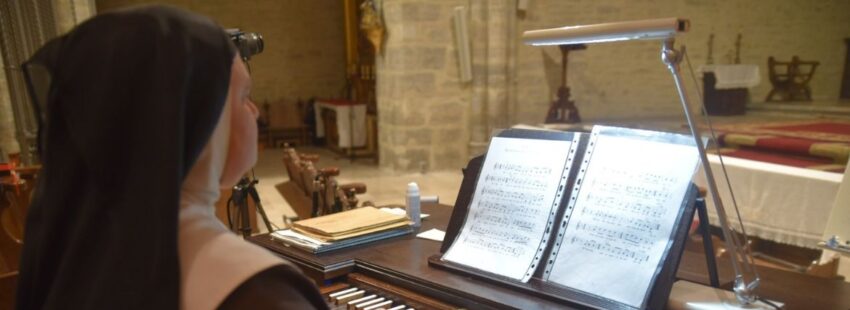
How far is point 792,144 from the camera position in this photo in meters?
4.85

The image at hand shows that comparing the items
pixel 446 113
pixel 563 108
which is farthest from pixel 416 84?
pixel 563 108

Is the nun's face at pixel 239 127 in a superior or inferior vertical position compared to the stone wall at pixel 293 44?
inferior

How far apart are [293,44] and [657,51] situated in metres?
5.83

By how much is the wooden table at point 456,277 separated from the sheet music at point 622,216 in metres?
0.12

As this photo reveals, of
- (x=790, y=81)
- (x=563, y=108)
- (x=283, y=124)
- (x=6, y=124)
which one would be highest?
(x=6, y=124)

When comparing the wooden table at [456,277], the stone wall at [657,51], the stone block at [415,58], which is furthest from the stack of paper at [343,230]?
the stone wall at [657,51]

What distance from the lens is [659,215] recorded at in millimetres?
1180

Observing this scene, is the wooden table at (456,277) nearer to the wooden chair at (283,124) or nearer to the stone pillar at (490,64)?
the stone pillar at (490,64)

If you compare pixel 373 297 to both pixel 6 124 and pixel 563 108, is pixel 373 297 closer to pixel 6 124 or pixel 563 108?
pixel 6 124

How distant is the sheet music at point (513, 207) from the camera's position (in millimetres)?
1362

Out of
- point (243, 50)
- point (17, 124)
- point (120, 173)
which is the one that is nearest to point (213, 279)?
point (120, 173)

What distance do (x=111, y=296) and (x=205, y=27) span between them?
0.37m

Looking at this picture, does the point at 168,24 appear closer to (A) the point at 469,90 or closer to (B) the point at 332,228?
(B) the point at 332,228

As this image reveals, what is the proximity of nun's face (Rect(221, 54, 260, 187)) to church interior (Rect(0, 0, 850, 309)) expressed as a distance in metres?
0.64
